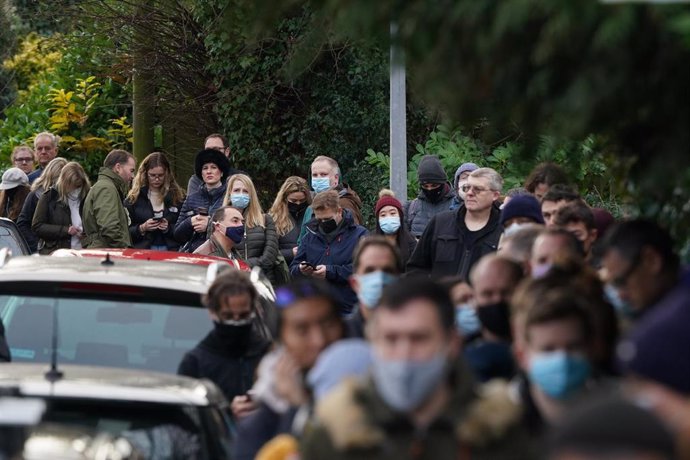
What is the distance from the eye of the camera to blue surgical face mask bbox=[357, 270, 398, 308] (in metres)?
7.26

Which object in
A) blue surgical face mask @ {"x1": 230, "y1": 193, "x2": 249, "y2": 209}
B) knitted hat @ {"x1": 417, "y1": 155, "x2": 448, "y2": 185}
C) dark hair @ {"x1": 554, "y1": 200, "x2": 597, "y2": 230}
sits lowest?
blue surgical face mask @ {"x1": 230, "y1": 193, "x2": 249, "y2": 209}

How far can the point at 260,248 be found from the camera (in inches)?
522

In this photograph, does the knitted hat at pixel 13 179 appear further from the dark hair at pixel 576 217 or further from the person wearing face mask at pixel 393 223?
the dark hair at pixel 576 217

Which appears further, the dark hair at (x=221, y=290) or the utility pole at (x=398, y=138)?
the utility pole at (x=398, y=138)

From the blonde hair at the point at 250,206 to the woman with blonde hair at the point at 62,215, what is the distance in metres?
2.11

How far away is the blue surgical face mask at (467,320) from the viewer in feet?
22.5

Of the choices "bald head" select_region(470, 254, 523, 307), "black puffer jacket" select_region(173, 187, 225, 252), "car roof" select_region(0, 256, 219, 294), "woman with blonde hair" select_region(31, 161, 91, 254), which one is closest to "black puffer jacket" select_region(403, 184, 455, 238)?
"black puffer jacket" select_region(173, 187, 225, 252)

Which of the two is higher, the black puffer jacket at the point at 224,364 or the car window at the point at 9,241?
the car window at the point at 9,241

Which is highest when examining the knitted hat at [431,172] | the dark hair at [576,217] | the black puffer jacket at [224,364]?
the knitted hat at [431,172]

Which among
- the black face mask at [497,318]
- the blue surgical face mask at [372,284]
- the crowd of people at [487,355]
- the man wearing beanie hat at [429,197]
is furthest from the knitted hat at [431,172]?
the black face mask at [497,318]

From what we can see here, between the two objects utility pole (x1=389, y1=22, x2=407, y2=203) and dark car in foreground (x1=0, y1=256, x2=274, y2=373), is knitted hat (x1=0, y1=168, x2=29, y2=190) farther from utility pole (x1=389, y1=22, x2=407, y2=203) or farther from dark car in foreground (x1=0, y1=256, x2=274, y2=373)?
dark car in foreground (x1=0, y1=256, x2=274, y2=373)

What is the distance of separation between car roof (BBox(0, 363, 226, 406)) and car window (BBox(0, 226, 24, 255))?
22.0 feet

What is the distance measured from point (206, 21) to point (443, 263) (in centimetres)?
1105

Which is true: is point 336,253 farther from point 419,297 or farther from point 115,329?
point 419,297
